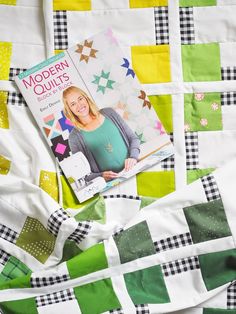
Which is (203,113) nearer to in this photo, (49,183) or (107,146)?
(107,146)

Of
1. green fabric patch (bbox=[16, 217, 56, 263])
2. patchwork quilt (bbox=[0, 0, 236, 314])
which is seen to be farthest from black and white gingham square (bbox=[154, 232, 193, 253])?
green fabric patch (bbox=[16, 217, 56, 263])

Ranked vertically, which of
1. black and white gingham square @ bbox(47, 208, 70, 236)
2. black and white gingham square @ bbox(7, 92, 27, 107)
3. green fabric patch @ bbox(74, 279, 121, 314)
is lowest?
green fabric patch @ bbox(74, 279, 121, 314)

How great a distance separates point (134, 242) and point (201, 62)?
1.34 ft

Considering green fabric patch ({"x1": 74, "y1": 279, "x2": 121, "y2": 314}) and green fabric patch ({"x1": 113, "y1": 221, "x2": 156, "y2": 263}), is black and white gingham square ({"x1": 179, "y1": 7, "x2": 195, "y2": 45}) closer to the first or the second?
green fabric patch ({"x1": 113, "y1": 221, "x2": 156, "y2": 263})

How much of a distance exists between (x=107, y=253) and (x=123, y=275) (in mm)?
53

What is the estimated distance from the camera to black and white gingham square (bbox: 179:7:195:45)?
1.20 m

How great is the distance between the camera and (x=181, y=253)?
1094mm

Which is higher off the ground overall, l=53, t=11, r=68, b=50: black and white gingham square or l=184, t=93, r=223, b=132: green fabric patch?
l=53, t=11, r=68, b=50: black and white gingham square

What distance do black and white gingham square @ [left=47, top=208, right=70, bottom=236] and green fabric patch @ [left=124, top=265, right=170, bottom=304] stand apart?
0.16 m

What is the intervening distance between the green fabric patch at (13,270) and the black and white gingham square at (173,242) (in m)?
0.27

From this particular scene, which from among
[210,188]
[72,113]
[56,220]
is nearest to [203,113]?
[210,188]

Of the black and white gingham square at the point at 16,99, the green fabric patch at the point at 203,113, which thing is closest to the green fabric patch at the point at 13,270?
the black and white gingham square at the point at 16,99

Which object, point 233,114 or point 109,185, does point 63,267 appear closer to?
point 109,185

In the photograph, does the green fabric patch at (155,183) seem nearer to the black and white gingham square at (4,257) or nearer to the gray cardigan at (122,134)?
the gray cardigan at (122,134)
